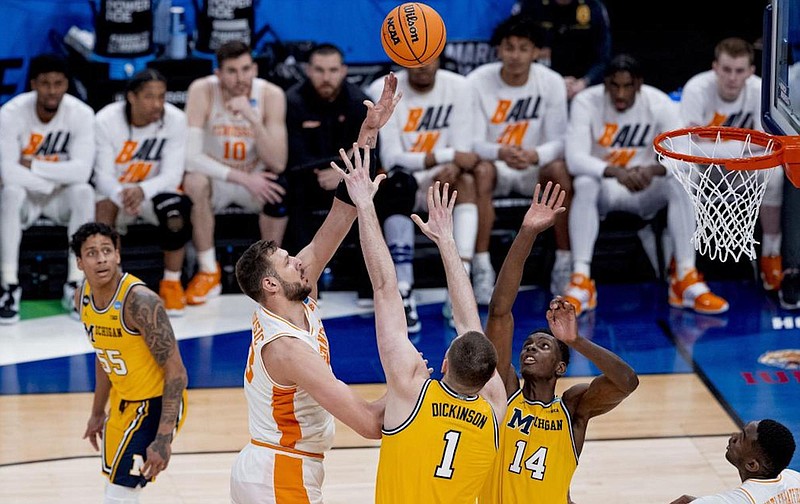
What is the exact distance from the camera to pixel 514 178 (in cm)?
915

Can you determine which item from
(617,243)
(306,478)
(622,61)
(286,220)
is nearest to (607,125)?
(622,61)

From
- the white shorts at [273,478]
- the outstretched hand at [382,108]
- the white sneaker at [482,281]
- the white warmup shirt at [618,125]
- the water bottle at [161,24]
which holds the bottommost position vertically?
the white sneaker at [482,281]

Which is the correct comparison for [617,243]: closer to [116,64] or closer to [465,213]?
[465,213]

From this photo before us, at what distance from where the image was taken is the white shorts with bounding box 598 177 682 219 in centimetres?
899

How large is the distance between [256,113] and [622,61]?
2.53m

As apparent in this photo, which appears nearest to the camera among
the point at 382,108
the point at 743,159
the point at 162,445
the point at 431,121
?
the point at 382,108

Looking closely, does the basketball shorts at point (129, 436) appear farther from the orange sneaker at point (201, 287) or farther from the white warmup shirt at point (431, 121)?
the white warmup shirt at point (431, 121)

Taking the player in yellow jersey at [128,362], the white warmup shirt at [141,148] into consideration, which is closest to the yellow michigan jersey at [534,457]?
the player in yellow jersey at [128,362]

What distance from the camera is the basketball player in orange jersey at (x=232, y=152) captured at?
29.2 ft

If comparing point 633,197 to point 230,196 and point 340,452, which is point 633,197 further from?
point 340,452

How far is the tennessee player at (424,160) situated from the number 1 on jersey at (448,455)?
4.16 m

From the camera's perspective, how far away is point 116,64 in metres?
9.82

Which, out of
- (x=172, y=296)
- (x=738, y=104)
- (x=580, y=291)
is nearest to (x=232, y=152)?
(x=172, y=296)

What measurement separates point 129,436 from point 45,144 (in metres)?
3.81
